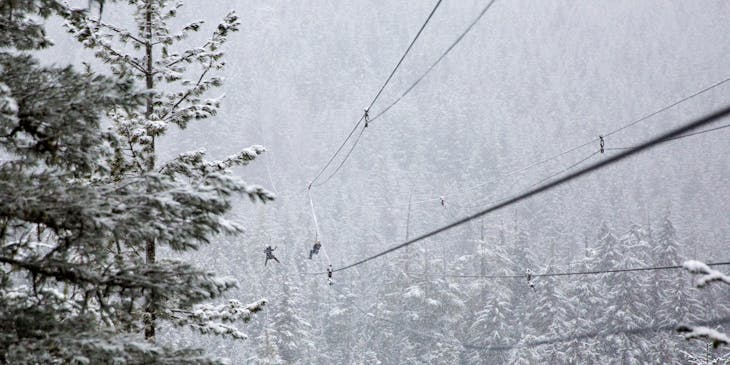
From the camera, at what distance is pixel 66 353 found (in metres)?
3.86

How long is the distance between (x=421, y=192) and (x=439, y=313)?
460 ft

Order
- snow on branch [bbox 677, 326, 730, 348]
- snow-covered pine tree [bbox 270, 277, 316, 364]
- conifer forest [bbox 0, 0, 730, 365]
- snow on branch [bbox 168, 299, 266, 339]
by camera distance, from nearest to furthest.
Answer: snow on branch [bbox 677, 326, 730, 348] < conifer forest [bbox 0, 0, 730, 365] < snow on branch [bbox 168, 299, 266, 339] < snow-covered pine tree [bbox 270, 277, 316, 364]

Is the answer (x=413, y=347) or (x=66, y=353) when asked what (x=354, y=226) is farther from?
(x=66, y=353)

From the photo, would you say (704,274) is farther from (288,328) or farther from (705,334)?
(288,328)

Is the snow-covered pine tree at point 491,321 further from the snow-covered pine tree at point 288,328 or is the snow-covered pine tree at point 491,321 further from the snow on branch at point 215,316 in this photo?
the snow on branch at point 215,316

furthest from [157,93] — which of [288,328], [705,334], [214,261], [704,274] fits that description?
[214,261]

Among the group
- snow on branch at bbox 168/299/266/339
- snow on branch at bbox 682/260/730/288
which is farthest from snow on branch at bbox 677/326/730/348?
snow on branch at bbox 168/299/266/339

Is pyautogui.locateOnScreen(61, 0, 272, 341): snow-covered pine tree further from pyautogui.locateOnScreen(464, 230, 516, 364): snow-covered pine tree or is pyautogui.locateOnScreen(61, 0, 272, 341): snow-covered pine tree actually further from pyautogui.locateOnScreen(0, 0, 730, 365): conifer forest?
Result: pyautogui.locateOnScreen(464, 230, 516, 364): snow-covered pine tree

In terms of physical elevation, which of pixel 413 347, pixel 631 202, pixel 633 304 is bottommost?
pixel 413 347

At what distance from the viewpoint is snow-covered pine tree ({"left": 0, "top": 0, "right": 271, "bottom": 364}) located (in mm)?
3988

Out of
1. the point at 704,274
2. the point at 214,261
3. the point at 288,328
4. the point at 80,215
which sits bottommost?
the point at 288,328

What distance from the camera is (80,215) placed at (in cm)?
398

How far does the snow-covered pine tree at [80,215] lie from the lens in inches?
157

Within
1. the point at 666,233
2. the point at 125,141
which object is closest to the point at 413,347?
the point at 666,233
